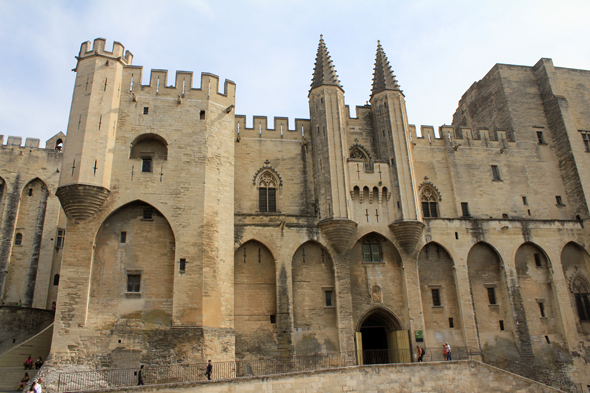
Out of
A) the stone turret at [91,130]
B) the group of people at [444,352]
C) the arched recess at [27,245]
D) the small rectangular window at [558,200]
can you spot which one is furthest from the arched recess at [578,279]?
the arched recess at [27,245]

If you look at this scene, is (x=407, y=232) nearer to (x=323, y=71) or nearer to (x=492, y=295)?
(x=492, y=295)

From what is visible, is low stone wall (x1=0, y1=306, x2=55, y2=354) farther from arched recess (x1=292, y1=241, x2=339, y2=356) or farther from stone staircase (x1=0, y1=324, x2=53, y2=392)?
arched recess (x1=292, y1=241, x2=339, y2=356)

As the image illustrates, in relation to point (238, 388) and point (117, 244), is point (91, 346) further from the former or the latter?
point (238, 388)

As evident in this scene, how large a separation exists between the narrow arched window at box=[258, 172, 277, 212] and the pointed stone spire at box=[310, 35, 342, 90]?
20.1 ft

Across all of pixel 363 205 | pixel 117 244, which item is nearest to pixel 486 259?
pixel 363 205

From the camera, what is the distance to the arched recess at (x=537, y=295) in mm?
25578

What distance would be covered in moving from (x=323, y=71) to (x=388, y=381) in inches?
689

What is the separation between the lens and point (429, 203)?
1127 inches

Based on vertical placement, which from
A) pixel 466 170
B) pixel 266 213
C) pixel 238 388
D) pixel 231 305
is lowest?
pixel 238 388

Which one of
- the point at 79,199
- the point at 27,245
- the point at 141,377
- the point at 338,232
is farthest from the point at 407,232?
the point at 27,245

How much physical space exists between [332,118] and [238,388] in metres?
15.4

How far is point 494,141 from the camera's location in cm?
3100

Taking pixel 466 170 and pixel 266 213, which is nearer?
pixel 266 213

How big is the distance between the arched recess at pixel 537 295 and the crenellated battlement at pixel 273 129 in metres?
14.5
